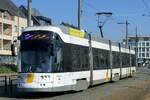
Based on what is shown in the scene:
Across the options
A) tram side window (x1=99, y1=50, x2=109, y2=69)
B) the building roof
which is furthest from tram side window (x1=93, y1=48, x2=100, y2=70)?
the building roof

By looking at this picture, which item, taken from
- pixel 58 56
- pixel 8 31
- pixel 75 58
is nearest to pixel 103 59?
pixel 75 58

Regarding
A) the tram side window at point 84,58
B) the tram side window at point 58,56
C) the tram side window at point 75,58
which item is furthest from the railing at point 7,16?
the tram side window at point 58,56

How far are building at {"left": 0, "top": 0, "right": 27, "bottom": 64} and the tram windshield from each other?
54.4 m

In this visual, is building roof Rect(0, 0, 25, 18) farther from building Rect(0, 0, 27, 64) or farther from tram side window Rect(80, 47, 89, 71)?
tram side window Rect(80, 47, 89, 71)

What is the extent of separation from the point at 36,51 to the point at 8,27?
63.2m

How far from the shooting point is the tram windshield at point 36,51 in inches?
745

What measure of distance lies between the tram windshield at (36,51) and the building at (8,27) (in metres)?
54.4

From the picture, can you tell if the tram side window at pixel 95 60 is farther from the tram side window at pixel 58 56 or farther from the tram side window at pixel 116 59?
the tram side window at pixel 58 56

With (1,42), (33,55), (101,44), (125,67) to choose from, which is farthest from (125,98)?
(1,42)

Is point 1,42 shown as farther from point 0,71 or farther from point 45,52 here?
point 45,52

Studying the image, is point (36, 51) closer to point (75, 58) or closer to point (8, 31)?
point (75, 58)

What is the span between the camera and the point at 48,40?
762 inches

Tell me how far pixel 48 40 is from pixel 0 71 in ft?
117

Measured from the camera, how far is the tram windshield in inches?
745
